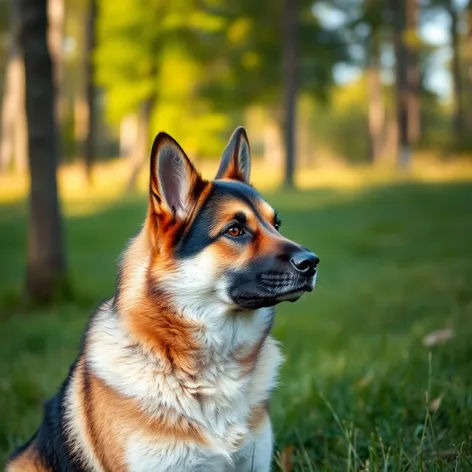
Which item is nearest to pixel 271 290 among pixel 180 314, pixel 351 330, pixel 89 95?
pixel 180 314

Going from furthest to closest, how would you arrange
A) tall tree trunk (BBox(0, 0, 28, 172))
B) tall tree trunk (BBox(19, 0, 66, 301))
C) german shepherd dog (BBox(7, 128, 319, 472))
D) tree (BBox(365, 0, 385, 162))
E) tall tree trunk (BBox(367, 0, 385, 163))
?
1. tall tree trunk (BBox(367, 0, 385, 163))
2. tree (BBox(365, 0, 385, 162))
3. tall tree trunk (BBox(0, 0, 28, 172))
4. tall tree trunk (BBox(19, 0, 66, 301))
5. german shepherd dog (BBox(7, 128, 319, 472))

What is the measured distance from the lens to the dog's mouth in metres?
3.00

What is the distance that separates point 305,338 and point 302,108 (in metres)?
39.0

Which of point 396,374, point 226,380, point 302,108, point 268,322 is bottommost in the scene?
point 396,374

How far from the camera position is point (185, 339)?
3.05 metres

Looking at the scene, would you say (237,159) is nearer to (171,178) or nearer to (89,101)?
(171,178)

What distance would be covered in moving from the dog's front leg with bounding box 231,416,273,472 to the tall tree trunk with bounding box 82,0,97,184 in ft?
70.5

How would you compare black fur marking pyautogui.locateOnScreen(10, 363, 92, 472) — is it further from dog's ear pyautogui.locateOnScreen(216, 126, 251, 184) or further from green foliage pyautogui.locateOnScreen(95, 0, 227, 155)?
green foliage pyautogui.locateOnScreen(95, 0, 227, 155)

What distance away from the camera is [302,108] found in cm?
4516

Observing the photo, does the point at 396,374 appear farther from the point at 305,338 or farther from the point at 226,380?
the point at 305,338

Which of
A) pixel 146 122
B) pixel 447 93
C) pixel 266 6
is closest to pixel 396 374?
pixel 146 122

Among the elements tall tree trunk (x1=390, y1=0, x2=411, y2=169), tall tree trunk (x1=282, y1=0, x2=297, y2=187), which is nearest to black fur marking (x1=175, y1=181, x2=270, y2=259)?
tall tree trunk (x1=282, y1=0, x2=297, y2=187)

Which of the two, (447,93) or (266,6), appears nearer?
(266,6)

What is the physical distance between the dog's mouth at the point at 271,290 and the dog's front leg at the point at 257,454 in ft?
1.90
